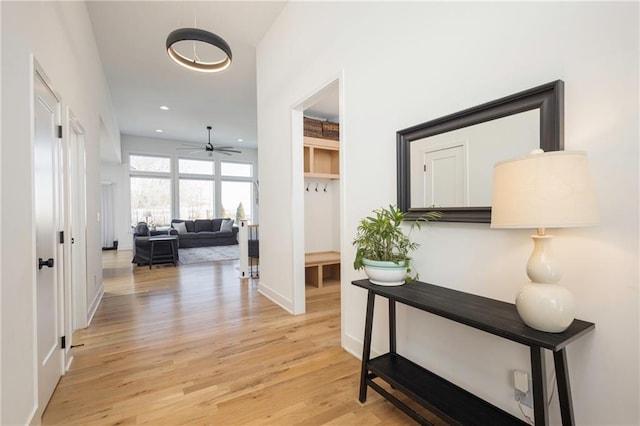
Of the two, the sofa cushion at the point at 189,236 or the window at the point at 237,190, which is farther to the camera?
the window at the point at 237,190

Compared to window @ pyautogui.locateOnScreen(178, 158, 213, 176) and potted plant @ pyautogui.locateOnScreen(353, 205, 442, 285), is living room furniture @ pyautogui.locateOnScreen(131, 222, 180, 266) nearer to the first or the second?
window @ pyautogui.locateOnScreen(178, 158, 213, 176)

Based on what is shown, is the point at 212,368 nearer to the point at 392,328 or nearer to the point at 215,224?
the point at 392,328

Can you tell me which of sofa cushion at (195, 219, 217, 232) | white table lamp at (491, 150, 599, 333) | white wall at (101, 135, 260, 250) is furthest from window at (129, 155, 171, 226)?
white table lamp at (491, 150, 599, 333)

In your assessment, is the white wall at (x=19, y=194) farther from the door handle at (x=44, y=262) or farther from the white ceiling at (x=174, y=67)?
the white ceiling at (x=174, y=67)

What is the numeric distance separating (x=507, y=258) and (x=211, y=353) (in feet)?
7.54

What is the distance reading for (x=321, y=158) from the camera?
4.91 metres

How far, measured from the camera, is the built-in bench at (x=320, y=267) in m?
4.25

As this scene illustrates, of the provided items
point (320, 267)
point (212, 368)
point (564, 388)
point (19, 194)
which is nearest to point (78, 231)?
point (19, 194)

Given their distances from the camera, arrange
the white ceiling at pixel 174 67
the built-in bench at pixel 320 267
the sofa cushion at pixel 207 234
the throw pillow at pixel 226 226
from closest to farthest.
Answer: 1. the white ceiling at pixel 174 67
2. the built-in bench at pixel 320 267
3. the sofa cushion at pixel 207 234
4. the throw pillow at pixel 226 226

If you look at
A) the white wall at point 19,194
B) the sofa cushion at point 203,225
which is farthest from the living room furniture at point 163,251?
the white wall at point 19,194

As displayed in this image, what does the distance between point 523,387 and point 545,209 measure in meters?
0.89

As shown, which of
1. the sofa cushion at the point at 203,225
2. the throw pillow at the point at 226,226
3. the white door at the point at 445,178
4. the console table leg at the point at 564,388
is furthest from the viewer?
the throw pillow at the point at 226,226

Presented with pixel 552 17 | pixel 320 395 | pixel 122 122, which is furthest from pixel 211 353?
pixel 122 122

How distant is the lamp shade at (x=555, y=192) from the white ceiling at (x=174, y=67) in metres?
3.41
